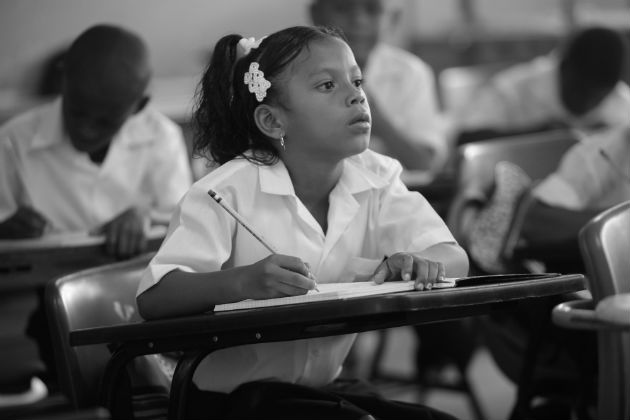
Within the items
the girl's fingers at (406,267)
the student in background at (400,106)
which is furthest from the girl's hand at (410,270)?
the student in background at (400,106)

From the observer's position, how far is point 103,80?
2.44 metres

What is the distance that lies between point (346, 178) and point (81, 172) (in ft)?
3.98

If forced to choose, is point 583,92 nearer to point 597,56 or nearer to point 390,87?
point 597,56

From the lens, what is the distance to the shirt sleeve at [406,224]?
5.41 feet

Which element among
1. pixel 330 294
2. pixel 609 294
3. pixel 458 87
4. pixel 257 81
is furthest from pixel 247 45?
pixel 458 87

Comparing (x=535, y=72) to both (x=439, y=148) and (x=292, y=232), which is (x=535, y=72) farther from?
(x=292, y=232)

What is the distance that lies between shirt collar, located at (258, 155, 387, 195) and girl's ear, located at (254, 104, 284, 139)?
0.18ft

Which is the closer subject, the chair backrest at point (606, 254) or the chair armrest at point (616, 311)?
the chair armrest at point (616, 311)

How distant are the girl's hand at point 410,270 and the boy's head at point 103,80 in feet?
3.82

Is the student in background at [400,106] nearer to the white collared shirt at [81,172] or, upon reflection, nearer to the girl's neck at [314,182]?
the white collared shirt at [81,172]

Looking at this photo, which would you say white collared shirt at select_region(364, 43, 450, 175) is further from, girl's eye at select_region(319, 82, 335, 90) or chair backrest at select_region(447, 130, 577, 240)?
girl's eye at select_region(319, 82, 335, 90)

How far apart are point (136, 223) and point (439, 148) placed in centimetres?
199

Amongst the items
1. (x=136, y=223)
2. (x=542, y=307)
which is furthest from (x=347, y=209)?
(x=136, y=223)

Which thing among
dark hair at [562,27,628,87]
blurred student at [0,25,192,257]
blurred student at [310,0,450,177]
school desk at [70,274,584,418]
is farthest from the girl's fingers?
dark hair at [562,27,628,87]
